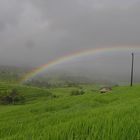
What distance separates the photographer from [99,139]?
399 cm

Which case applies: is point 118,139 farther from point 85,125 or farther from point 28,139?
point 28,139

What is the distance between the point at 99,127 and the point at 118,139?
690 mm

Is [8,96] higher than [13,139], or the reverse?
[13,139]

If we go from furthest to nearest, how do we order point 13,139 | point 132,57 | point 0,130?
1. point 132,57
2. point 0,130
3. point 13,139

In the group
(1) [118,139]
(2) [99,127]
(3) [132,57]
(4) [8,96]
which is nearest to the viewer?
(1) [118,139]

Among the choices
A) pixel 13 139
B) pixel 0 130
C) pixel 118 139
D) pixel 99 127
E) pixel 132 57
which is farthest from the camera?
pixel 132 57

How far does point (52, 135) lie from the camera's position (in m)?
4.16

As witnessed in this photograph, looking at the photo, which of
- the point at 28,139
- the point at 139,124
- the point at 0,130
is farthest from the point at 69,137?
the point at 0,130

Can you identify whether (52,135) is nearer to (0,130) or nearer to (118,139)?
(118,139)

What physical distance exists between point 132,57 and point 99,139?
281ft

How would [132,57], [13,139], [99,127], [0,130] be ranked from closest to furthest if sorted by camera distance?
1. [13,139]
2. [99,127]
3. [0,130]
4. [132,57]

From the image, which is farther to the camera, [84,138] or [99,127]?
[99,127]

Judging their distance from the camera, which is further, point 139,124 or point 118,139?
point 139,124

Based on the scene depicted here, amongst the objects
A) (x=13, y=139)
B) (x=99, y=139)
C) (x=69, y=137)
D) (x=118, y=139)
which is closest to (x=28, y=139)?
(x=13, y=139)
